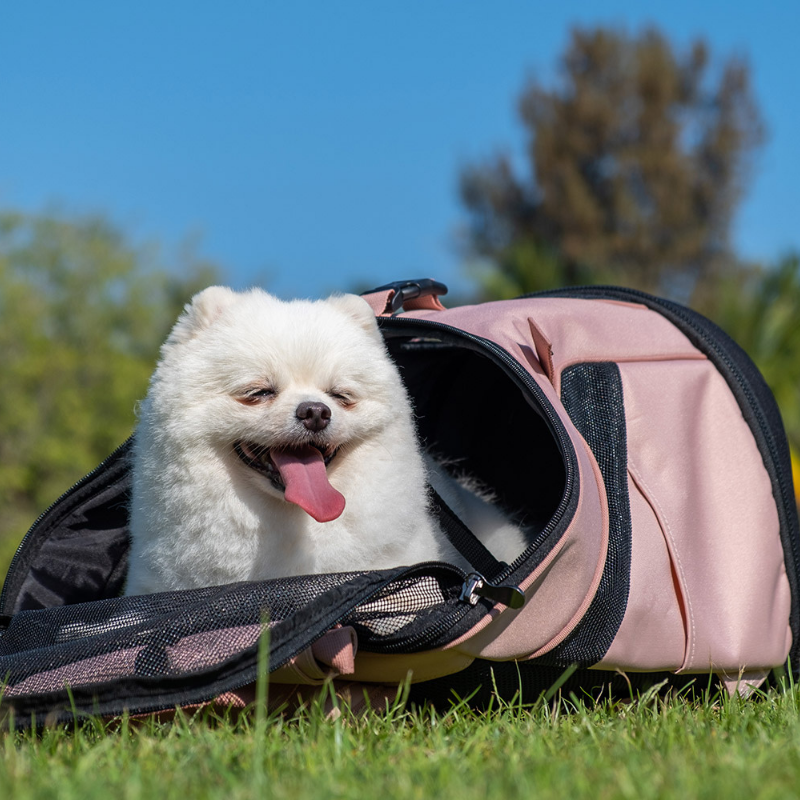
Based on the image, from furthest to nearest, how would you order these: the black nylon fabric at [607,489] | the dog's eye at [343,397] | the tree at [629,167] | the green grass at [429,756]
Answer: the tree at [629,167] < the dog's eye at [343,397] < the black nylon fabric at [607,489] < the green grass at [429,756]

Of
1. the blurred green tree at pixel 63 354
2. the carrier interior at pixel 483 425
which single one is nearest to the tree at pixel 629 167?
the blurred green tree at pixel 63 354

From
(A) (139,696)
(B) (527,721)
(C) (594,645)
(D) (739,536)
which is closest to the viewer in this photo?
(A) (139,696)

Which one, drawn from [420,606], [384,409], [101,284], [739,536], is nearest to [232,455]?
[384,409]

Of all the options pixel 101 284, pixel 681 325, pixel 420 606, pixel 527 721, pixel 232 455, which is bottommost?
pixel 527 721

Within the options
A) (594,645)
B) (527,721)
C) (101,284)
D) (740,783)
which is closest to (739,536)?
(594,645)

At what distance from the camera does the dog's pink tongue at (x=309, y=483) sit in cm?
307

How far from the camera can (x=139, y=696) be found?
2441 millimetres

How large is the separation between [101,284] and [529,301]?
13.8 metres

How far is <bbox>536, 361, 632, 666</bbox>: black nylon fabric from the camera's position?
9.57 ft

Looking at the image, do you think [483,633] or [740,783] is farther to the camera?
[483,633]

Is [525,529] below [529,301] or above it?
below

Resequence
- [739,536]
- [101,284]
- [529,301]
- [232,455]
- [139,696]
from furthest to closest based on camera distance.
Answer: [101,284]
[529,301]
[739,536]
[232,455]
[139,696]

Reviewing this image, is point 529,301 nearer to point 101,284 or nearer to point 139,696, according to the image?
point 139,696

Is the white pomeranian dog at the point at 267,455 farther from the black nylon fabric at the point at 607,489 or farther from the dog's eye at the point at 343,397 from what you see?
the black nylon fabric at the point at 607,489
